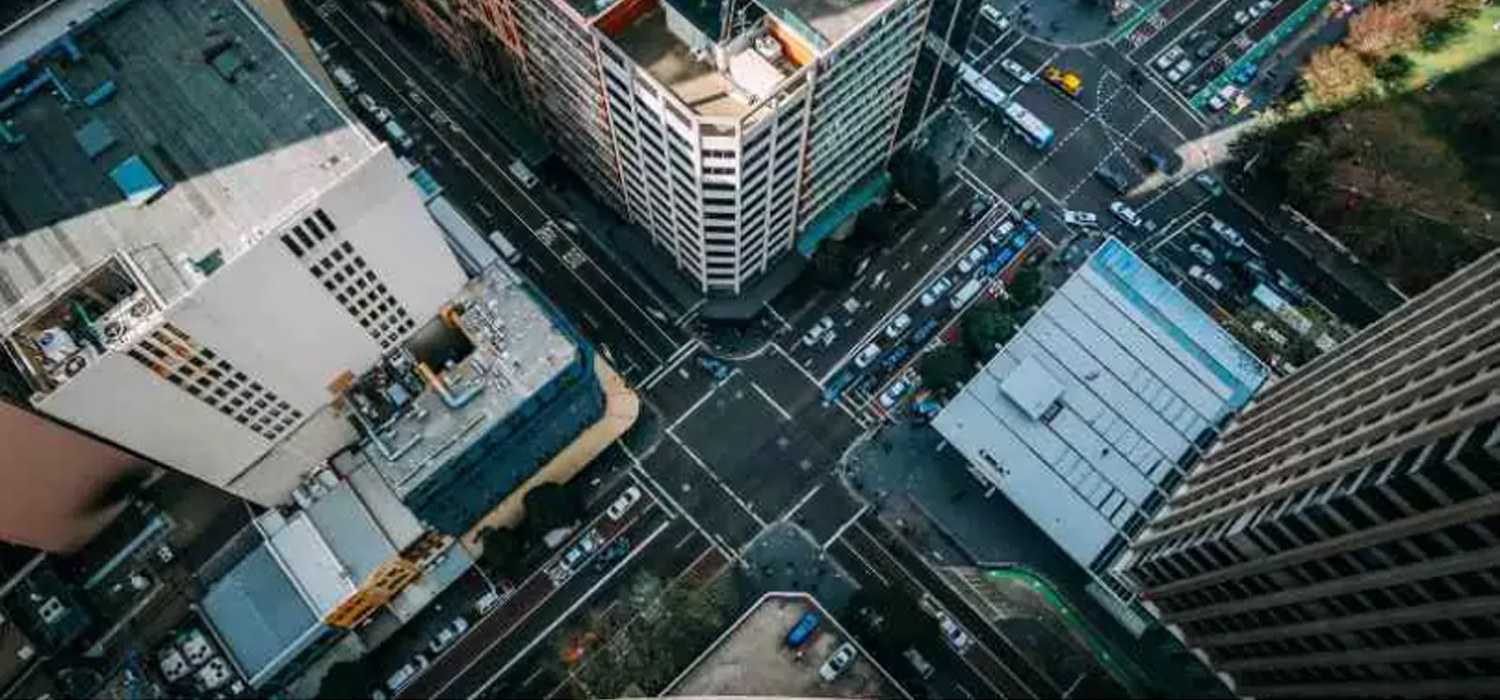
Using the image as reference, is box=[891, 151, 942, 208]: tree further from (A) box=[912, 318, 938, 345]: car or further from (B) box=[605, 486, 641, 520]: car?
(B) box=[605, 486, 641, 520]: car

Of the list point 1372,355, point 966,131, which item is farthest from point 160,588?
point 1372,355

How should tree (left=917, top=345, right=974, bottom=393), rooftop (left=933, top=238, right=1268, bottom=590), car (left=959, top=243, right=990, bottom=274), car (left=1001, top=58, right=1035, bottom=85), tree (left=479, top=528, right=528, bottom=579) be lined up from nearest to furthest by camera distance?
tree (left=479, top=528, right=528, bottom=579), rooftop (left=933, top=238, right=1268, bottom=590), tree (left=917, top=345, right=974, bottom=393), car (left=959, top=243, right=990, bottom=274), car (left=1001, top=58, right=1035, bottom=85)

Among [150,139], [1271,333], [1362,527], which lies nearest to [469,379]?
[150,139]

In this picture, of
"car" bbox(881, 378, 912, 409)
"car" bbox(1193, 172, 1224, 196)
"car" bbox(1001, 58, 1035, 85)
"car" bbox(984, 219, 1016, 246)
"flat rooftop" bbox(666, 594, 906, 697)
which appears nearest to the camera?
"flat rooftop" bbox(666, 594, 906, 697)

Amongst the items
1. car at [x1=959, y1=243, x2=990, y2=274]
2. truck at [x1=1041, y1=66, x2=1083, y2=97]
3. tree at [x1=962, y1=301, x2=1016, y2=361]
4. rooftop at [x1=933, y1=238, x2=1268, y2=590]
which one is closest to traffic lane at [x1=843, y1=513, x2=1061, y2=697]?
rooftop at [x1=933, y1=238, x2=1268, y2=590]

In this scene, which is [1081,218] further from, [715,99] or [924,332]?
[715,99]
